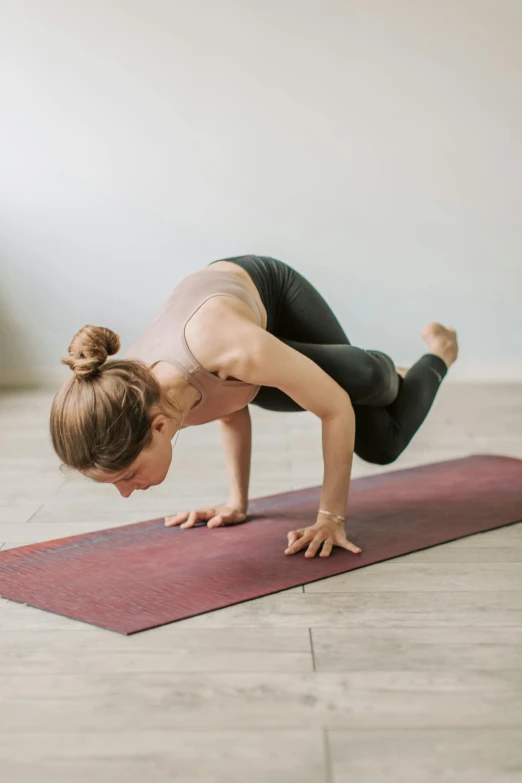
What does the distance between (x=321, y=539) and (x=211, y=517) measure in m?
0.35

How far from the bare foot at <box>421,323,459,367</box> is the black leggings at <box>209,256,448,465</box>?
0.43 ft

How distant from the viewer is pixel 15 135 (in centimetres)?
399

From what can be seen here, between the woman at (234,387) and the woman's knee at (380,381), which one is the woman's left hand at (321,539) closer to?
the woman at (234,387)

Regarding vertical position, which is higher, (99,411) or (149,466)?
(99,411)

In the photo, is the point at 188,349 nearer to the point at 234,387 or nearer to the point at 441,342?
the point at 234,387

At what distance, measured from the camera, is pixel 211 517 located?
2053 mm

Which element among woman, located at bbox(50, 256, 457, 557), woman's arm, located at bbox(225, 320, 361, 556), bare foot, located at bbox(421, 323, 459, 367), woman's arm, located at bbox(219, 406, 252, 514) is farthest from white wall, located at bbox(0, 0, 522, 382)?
woman's arm, located at bbox(225, 320, 361, 556)

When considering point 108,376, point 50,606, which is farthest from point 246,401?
point 50,606

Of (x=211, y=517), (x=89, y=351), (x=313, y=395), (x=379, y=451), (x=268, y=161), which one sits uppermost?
(x=268, y=161)

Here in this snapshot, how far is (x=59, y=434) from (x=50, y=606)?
1.04 ft

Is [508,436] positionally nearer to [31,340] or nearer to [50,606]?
[50,606]

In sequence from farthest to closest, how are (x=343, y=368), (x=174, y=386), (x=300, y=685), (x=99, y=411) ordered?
(x=343, y=368) → (x=174, y=386) → (x=99, y=411) → (x=300, y=685)

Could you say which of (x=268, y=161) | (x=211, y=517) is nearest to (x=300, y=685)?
(x=211, y=517)

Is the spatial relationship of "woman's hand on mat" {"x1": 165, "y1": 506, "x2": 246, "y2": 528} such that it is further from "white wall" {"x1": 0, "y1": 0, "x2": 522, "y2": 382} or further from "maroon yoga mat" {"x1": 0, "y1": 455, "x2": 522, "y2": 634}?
"white wall" {"x1": 0, "y1": 0, "x2": 522, "y2": 382}
